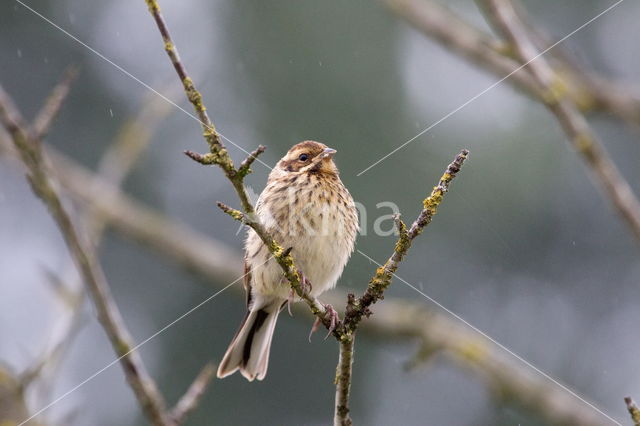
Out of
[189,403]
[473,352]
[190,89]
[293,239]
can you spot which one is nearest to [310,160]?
[293,239]

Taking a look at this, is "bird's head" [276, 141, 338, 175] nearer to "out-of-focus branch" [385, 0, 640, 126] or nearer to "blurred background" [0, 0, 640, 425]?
"out-of-focus branch" [385, 0, 640, 126]

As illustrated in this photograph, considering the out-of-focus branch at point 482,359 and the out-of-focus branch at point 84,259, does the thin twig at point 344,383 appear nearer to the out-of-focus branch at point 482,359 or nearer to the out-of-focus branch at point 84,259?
the out-of-focus branch at point 84,259

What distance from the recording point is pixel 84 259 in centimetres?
352

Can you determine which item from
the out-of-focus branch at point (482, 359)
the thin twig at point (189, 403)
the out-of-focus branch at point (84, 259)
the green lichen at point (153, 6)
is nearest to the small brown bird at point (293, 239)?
the out-of-focus branch at point (482, 359)

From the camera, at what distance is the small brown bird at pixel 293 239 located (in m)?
5.70

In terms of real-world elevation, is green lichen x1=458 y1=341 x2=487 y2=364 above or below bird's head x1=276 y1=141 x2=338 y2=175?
below

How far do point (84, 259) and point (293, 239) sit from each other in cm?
230

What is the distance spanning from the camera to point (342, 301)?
789cm

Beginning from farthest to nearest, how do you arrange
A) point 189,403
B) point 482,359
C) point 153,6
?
point 482,359, point 189,403, point 153,6

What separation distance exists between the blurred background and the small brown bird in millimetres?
3620

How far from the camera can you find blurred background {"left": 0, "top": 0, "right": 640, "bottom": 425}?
10.5m

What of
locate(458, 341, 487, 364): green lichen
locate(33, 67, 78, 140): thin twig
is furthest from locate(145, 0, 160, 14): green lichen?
locate(458, 341, 487, 364): green lichen

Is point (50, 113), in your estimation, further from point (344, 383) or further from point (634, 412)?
point (634, 412)

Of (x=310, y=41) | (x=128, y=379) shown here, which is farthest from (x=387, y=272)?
(x=310, y=41)
